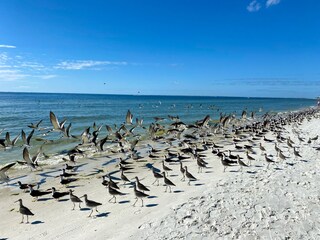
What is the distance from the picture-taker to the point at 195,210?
8.60 metres

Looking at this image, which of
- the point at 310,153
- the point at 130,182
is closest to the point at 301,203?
the point at 130,182

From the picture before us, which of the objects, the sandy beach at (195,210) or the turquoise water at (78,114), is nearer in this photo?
the sandy beach at (195,210)

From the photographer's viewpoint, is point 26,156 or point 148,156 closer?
point 26,156

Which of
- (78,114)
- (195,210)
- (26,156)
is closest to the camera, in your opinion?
(195,210)

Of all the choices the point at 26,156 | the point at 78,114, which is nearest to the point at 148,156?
the point at 26,156

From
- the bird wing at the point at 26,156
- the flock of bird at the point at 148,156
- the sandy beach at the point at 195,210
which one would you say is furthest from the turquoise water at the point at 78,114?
the sandy beach at the point at 195,210

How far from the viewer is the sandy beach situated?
7.44 m

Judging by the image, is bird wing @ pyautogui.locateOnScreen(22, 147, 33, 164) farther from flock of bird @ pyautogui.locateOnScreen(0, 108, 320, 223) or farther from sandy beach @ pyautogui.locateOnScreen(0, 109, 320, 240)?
sandy beach @ pyautogui.locateOnScreen(0, 109, 320, 240)

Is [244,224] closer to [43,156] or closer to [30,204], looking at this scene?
[30,204]

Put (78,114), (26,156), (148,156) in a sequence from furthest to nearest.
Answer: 1. (78,114)
2. (148,156)
3. (26,156)

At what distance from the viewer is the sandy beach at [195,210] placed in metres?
7.44

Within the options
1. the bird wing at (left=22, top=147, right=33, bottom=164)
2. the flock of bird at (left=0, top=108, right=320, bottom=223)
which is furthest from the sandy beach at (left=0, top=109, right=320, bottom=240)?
the bird wing at (left=22, top=147, right=33, bottom=164)

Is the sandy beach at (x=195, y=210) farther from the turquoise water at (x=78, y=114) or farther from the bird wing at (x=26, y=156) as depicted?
the turquoise water at (x=78, y=114)

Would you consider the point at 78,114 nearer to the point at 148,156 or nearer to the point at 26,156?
the point at 148,156
